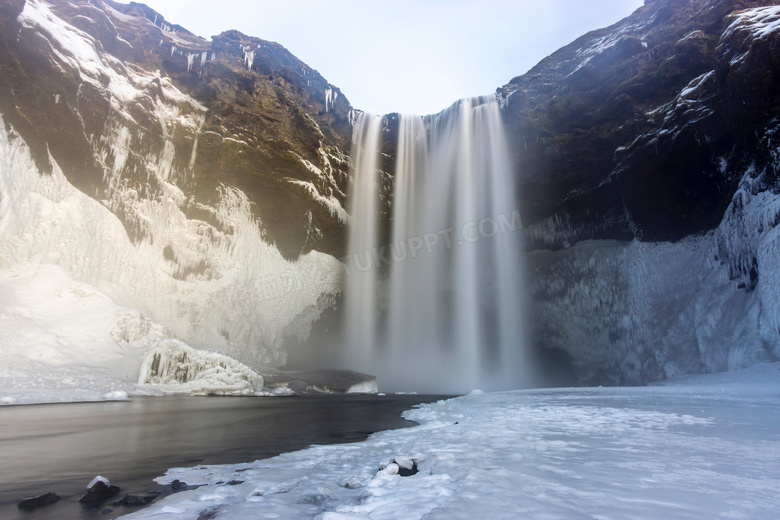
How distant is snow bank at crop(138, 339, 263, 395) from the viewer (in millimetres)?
14032

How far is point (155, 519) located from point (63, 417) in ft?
23.9

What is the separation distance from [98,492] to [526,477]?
9.87 feet

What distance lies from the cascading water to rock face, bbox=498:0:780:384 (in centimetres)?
180

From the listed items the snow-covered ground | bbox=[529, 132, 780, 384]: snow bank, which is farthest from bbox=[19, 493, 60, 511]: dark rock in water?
bbox=[529, 132, 780, 384]: snow bank

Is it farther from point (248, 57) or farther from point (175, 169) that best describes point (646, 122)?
point (175, 169)

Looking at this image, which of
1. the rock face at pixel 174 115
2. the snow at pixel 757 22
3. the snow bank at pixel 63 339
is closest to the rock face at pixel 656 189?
the snow at pixel 757 22

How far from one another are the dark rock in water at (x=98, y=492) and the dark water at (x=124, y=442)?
67 mm

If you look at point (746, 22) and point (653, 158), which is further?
point (653, 158)

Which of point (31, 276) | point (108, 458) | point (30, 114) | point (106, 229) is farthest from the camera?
point (106, 229)

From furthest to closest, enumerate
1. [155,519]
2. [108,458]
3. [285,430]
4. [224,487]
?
1. [285,430]
2. [108,458]
3. [224,487]
4. [155,519]

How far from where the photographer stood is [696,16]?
1702 cm

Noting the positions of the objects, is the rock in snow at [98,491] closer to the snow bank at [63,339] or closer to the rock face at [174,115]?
the snow bank at [63,339]

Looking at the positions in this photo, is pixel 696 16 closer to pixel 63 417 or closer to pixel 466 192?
pixel 466 192

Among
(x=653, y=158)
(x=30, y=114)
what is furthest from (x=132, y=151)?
(x=653, y=158)
